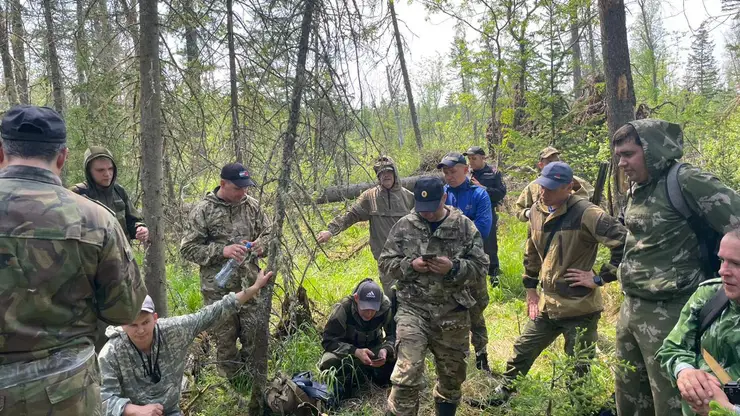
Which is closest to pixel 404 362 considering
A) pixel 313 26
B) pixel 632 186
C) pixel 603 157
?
pixel 632 186

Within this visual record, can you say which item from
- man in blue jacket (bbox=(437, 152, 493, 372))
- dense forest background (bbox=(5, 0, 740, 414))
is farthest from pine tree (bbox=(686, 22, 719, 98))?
man in blue jacket (bbox=(437, 152, 493, 372))

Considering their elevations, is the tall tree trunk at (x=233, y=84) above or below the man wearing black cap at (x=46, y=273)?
above

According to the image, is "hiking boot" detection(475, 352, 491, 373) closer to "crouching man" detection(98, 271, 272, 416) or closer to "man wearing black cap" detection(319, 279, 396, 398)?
"man wearing black cap" detection(319, 279, 396, 398)

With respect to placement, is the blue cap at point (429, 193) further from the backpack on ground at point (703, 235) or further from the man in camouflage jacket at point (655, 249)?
the backpack on ground at point (703, 235)

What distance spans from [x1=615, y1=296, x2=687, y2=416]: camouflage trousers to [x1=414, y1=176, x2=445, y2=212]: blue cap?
1.44 metres

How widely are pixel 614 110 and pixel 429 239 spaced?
3285 mm

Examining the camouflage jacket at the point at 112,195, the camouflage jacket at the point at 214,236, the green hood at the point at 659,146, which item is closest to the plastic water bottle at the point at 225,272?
the camouflage jacket at the point at 214,236

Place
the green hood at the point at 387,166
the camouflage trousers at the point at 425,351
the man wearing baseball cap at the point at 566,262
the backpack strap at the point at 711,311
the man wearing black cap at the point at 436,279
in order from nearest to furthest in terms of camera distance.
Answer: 1. the backpack strap at the point at 711,311
2. the camouflage trousers at the point at 425,351
3. the man wearing black cap at the point at 436,279
4. the man wearing baseball cap at the point at 566,262
5. the green hood at the point at 387,166

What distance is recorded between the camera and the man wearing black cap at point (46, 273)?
1.99 meters

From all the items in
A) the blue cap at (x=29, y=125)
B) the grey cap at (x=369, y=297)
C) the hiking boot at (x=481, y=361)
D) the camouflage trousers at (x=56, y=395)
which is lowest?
the hiking boot at (x=481, y=361)

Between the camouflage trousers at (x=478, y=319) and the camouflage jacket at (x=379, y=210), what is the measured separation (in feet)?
3.74

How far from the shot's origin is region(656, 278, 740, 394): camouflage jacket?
87.8 inches

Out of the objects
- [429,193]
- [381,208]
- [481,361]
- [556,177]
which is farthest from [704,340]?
[381,208]

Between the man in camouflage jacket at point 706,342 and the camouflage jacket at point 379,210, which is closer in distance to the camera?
the man in camouflage jacket at point 706,342
